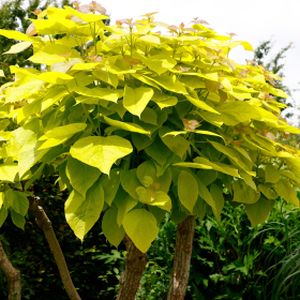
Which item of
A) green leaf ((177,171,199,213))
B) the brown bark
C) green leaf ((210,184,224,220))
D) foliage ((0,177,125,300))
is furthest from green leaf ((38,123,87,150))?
foliage ((0,177,125,300))

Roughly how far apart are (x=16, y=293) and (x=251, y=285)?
1.46m

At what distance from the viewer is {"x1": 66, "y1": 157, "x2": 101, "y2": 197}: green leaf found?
177 centimetres

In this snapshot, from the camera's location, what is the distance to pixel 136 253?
239cm

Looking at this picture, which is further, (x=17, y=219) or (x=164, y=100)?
(x=17, y=219)

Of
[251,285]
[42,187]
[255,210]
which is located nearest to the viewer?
[255,210]

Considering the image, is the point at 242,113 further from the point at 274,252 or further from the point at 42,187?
the point at 42,187

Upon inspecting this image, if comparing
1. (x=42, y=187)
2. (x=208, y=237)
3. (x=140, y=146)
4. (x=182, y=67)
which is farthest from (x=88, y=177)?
(x=42, y=187)

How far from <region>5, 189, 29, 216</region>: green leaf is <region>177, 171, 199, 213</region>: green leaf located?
2.64 ft

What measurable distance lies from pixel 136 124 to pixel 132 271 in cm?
82

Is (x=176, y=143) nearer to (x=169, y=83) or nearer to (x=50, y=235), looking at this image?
(x=169, y=83)

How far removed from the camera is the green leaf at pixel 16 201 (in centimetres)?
237

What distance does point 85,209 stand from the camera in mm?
1791

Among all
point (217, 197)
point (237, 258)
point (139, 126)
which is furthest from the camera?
point (237, 258)

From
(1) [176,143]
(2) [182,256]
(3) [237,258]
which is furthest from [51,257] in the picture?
(1) [176,143]
